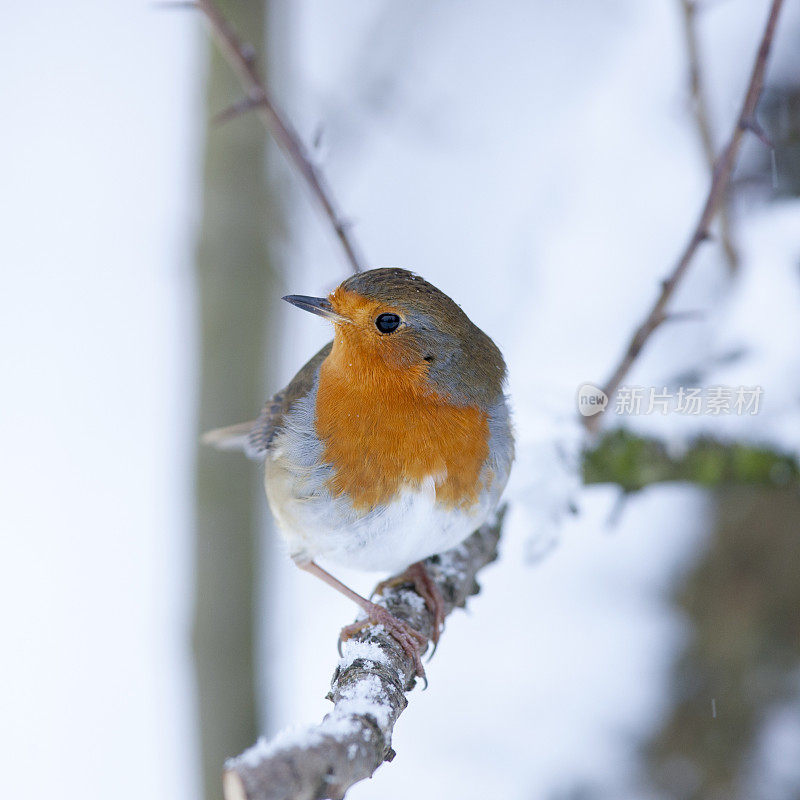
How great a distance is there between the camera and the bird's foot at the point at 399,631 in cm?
180

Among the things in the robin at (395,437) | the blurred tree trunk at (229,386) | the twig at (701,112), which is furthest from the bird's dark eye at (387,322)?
the blurred tree trunk at (229,386)

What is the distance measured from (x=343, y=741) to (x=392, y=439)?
86 cm

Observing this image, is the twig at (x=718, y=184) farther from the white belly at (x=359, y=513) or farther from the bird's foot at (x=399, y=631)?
the bird's foot at (x=399, y=631)

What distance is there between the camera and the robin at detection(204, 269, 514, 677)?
1896mm

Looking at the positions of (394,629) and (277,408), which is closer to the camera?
(394,629)

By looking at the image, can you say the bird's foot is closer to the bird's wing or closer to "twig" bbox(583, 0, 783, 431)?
the bird's wing

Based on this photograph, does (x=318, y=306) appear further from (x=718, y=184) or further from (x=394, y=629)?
(x=718, y=184)

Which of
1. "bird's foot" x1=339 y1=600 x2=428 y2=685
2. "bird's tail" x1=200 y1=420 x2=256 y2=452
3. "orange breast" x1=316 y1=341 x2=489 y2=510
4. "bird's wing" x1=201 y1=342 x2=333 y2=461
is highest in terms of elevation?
"bird's tail" x1=200 y1=420 x2=256 y2=452

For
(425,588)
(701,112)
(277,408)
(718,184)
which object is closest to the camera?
(718,184)

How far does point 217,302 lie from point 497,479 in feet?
6.89

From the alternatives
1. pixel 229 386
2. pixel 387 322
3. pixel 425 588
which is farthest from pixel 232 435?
pixel 229 386

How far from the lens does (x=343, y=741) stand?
1.15 metres

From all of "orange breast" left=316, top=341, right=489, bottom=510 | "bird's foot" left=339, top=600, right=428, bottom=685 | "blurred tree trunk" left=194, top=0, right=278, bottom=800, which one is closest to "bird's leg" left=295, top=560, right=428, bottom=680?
"bird's foot" left=339, top=600, right=428, bottom=685

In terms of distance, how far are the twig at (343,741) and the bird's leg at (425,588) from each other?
243 mm
